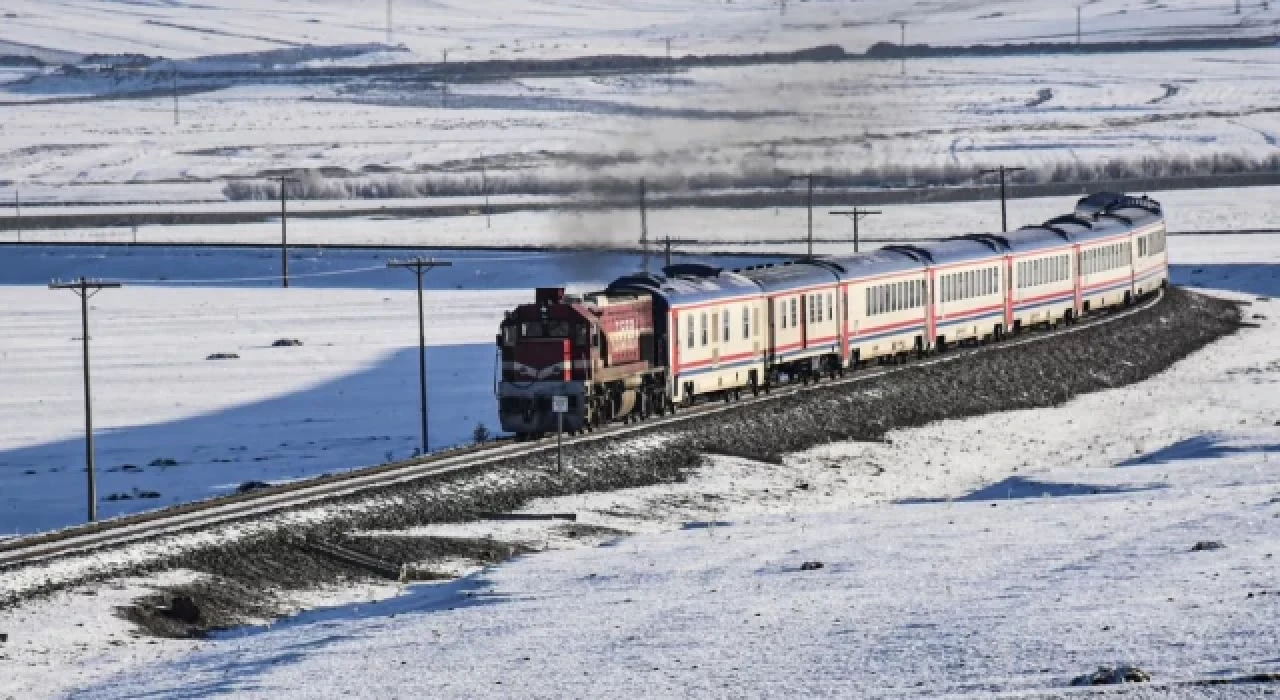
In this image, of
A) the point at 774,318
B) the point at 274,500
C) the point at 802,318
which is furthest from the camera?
the point at 802,318

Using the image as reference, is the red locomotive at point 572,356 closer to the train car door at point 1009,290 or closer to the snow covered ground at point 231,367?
the snow covered ground at point 231,367

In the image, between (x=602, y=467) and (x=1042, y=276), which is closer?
(x=602, y=467)

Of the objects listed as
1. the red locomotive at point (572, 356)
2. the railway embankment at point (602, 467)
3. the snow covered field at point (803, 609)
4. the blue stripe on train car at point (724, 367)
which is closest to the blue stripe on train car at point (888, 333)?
the railway embankment at point (602, 467)

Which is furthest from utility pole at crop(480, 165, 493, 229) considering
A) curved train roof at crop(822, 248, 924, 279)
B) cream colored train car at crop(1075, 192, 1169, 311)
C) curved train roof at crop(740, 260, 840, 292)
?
curved train roof at crop(740, 260, 840, 292)

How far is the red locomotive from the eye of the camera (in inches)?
1922

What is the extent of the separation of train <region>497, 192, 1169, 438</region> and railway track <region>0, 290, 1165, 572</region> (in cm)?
57

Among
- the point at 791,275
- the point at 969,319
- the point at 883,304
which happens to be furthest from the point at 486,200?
the point at 791,275

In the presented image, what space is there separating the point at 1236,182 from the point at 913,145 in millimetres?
35699

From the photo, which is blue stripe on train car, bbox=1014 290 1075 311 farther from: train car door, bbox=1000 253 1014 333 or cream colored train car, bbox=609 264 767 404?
cream colored train car, bbox=609 264 767 404

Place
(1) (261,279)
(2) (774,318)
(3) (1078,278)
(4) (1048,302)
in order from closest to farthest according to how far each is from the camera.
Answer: (2) (774,318) < (4) (1048,302) < (3) (1078,278) < (1) (261,279)

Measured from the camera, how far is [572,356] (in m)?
48.8

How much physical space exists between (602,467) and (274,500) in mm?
8193

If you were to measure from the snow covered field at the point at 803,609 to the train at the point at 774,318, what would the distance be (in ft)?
12.1

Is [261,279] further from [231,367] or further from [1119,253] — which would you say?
[1119,253]
